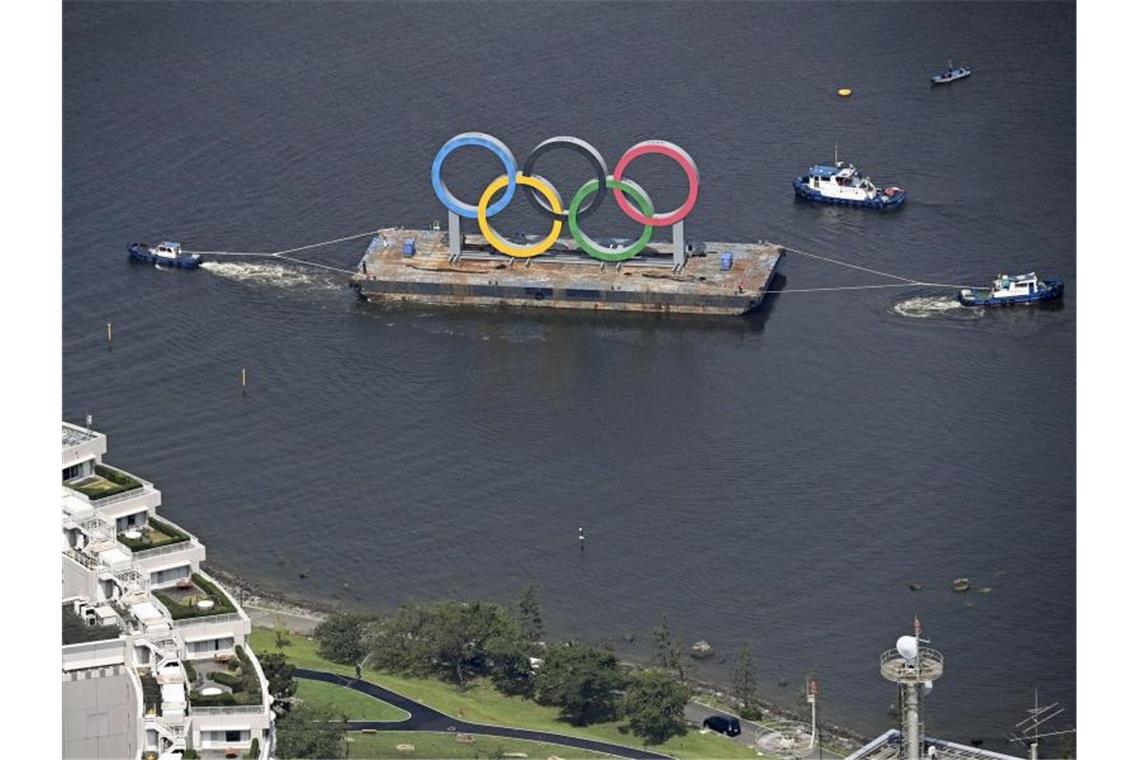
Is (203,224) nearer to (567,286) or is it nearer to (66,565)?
(567,286)

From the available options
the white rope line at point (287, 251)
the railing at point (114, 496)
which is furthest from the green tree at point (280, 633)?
the white rope line at point (287, 251)

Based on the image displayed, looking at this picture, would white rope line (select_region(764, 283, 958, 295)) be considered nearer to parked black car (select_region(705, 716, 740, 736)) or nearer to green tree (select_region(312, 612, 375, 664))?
green tree (select_region(312, 612, 375, 664))

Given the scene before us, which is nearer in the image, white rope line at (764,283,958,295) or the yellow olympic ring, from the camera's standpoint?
white rope line at (764,283,958,295)

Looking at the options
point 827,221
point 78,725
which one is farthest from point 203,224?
point 78,725

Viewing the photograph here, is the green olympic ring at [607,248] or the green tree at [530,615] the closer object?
the green tree at [530,615]

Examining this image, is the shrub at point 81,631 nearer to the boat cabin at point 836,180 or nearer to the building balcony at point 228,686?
the building balcony at point 228,686

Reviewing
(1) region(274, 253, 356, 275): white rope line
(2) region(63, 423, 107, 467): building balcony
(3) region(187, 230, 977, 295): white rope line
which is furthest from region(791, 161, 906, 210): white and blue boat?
(2) region(63, 423, 107, 467): building balcony

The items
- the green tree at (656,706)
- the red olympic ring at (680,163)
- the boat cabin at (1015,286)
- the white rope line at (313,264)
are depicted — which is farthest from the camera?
the white rope line at (313,264)
